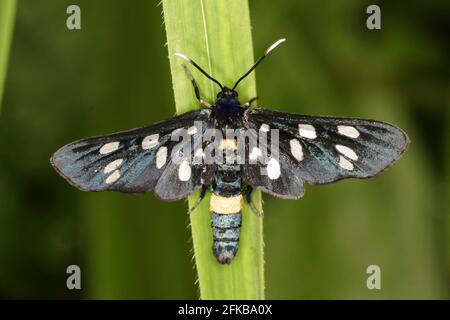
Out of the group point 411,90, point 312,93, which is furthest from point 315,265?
point 411,90

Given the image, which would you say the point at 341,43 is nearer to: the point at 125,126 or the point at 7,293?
the point at 125,126

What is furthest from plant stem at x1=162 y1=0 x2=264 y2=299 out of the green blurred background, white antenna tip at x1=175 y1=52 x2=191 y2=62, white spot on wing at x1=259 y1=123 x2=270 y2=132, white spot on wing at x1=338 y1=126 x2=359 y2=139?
the green blurred background

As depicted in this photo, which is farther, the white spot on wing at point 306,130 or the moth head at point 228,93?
the white spot on wing at point 306,130

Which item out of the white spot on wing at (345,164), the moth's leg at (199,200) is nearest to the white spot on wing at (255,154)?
the moth's leg at (199,200)

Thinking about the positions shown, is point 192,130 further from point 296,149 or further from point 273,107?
point 273,107

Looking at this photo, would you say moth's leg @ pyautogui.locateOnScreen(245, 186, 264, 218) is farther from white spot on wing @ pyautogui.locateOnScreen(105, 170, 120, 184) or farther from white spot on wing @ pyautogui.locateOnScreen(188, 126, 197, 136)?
white spot on wing @ pyautogui.locateOnScreen(105, 170, 120, 184)

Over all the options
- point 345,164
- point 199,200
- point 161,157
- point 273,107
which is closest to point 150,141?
point 161,157

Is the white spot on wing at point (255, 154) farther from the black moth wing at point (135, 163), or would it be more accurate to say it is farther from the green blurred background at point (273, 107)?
the green blurred background at point (273, 107)
